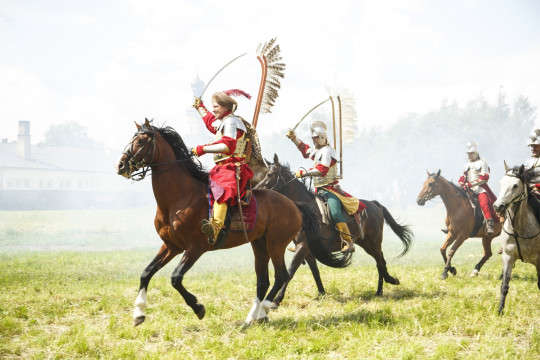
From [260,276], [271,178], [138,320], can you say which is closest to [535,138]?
[271,178]

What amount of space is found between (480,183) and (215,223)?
26.6 feet

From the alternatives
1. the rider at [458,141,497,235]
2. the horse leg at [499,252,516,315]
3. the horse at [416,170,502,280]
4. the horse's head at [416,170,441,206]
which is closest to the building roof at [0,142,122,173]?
the horse's head at [416,170,441,206]

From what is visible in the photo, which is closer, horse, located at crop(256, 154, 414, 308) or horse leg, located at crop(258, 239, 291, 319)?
horse leg, located at crop(258, 239, 291, 319)

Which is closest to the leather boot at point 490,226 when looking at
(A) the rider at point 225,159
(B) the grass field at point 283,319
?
(B) the grass field at point 283,319

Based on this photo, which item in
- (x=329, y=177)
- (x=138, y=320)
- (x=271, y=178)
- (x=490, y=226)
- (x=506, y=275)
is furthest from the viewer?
(x=490, y=226)

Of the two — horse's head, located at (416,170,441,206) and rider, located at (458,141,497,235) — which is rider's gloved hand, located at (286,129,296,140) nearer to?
horse's head, located at (416,170,441,206)

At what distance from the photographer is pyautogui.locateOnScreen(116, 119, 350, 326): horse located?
642 centimetres

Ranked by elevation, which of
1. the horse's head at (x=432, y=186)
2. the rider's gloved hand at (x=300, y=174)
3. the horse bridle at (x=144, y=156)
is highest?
the horse bridle at (x=144, y=156)

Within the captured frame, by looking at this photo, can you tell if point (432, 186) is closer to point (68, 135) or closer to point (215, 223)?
point (215, 223)

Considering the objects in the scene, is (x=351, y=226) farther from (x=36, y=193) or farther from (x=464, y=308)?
(x=36, y=193)

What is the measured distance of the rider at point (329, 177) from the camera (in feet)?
27.7

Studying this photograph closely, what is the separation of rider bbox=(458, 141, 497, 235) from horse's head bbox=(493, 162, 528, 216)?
14.8 ft

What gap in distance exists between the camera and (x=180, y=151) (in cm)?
682

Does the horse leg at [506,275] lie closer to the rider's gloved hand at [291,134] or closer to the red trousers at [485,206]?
the rider's gloved hand at [291,134]
